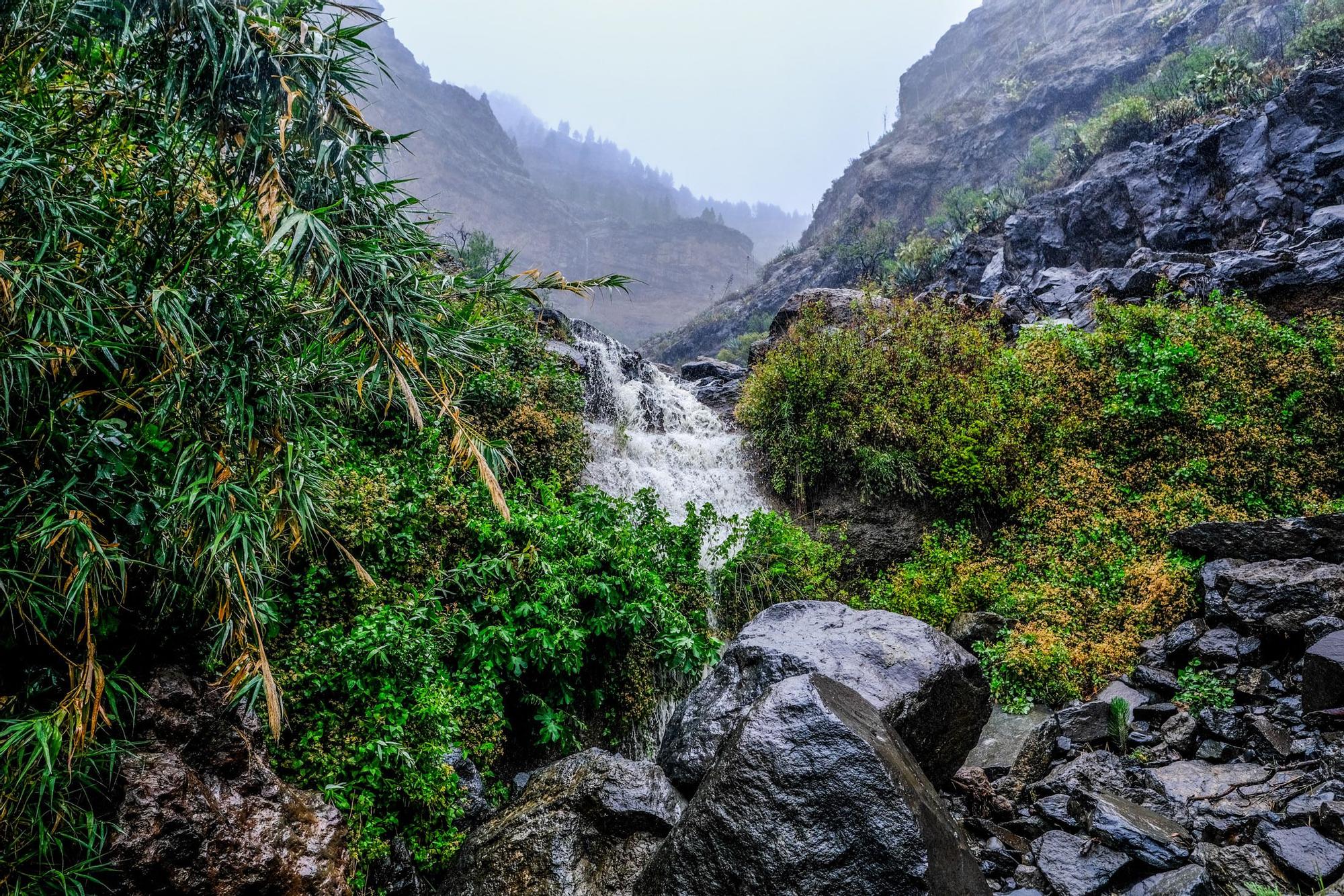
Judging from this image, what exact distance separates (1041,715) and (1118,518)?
3777 millimetres

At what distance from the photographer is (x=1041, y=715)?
19.3 ft

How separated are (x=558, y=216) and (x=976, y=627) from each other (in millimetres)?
81116

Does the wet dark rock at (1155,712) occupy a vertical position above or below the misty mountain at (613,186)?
below

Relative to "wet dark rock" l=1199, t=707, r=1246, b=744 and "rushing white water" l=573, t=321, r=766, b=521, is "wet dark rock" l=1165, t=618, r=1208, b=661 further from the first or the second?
"rushing white water" l=573, t=321, r=766, b=521

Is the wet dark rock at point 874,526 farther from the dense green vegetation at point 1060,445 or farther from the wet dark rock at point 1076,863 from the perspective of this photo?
the wet dark rock at point 1076,863

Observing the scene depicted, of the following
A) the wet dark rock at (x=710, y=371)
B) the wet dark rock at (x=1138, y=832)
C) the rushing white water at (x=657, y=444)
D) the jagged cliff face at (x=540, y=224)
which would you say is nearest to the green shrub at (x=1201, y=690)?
the wet dark rock at (x=1138, y=832)

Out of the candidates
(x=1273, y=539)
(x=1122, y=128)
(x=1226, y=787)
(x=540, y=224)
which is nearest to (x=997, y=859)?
(x=1226, y=787)

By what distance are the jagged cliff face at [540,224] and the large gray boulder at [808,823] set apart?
63385 millimetres

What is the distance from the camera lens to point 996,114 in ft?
143

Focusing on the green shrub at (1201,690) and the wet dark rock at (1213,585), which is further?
the wet dark rock at (1213,585)

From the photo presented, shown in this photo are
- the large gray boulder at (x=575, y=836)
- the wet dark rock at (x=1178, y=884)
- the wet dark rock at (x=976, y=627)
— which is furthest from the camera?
the wet dark rock at (x=976, y=627)

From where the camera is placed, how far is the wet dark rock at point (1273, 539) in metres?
6.20

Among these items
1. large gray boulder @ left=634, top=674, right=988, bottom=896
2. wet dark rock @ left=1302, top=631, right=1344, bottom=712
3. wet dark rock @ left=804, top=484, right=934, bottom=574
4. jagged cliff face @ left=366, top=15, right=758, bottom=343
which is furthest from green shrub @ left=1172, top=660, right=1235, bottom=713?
jagged cliff face @ left=366, top=15, right=758, bottom=343

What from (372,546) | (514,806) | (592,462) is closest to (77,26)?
(372,546)
